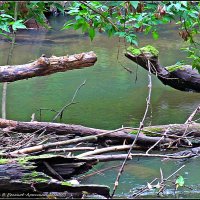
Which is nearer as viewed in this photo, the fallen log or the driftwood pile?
the driftwood pile

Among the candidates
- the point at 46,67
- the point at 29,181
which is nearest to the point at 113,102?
the point at 46,67

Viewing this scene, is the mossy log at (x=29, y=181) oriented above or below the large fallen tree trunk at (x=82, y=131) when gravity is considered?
above

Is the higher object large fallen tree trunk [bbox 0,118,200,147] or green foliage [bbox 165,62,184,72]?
green foliage [bbox 165,62,184,72]

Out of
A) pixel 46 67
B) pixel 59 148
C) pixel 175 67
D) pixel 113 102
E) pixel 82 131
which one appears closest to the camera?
pixel 59 148

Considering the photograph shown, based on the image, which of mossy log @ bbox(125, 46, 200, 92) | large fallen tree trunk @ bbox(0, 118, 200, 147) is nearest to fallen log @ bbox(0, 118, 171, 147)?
large fallen tree trunk @ bbox(0, 118, 200, 147)

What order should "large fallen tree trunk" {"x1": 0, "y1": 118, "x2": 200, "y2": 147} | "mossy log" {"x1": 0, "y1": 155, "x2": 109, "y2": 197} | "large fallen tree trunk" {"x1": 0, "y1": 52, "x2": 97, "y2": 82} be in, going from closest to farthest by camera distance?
"mossy log" {"x1": 0, "y1": 155, "x2": 109, "y2": 197}, "large fallen tree trunk" {"x1": 0, "y1": 118, "x2": 200, "y2": 147}, "large fallen tree trunk" {"x1": 0, "y1": 52, "x2": 97, "y2": 82}

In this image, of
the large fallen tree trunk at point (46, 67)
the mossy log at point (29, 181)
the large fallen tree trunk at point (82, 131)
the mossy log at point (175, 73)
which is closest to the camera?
the mossy log at point (29, 181)

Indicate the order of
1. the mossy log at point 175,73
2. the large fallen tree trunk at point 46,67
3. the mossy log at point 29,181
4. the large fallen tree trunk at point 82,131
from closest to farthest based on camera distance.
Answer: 1. the mossy log at point 29,181
2. the large fallen tree trunk at point 82,131
3. the large fallen tree trunk at point 46,67
4. the mossy log at point 175,73

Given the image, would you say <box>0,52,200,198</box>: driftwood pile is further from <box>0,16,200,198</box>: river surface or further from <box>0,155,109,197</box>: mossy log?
<box>0,16,200,198</box>: river surface

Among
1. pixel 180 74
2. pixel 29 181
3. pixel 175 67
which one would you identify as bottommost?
pixel 180 74

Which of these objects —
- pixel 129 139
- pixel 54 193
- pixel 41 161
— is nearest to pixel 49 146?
pixel 41 161

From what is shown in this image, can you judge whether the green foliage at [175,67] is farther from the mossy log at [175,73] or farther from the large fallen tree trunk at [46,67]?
the large fallen tree trunk at [46,67]

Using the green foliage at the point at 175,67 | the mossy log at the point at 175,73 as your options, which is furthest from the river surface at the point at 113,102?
the green foliage at the point at 175,67

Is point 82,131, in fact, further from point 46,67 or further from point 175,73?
point 175,73
